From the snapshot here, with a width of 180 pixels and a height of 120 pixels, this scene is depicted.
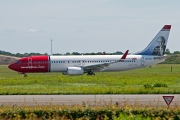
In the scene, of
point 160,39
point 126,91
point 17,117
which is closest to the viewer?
point 17,117

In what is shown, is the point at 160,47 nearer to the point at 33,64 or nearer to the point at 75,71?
the point at 75,71

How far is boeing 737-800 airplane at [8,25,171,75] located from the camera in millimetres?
55844

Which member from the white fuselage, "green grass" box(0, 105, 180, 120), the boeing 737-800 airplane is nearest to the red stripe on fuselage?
the boeing 737-800 airplane

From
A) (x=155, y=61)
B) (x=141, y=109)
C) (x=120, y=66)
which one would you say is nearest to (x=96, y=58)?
(x=120, y=66)

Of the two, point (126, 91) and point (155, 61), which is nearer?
point (126, 91)

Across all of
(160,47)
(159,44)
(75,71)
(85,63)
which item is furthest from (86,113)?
(159,44)

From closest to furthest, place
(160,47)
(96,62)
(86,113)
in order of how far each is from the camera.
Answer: (86,113), (96,62), (160,47)

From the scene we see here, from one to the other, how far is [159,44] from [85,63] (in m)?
9.92

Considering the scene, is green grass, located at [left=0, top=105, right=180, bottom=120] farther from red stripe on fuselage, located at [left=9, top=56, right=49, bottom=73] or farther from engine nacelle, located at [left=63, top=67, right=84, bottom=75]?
red stripe on fuselage, located at [left=9, top=56, right=49, bottom=73]

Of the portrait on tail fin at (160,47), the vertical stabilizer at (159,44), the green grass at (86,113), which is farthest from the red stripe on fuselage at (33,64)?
the green grass at (86,113)

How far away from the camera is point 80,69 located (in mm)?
55406

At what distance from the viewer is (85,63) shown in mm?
56906

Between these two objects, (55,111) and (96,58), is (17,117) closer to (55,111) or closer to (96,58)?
(55,111)

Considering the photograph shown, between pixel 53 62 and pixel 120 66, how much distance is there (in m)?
8.05
